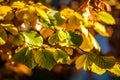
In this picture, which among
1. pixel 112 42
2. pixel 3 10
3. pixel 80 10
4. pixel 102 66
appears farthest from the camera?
pixel 112 42

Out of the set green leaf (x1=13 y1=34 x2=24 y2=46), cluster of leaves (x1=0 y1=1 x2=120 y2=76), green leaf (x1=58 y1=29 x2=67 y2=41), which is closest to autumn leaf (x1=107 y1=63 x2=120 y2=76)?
cluster of leaves (x1=0 y1=1 x2=120 y2=76)

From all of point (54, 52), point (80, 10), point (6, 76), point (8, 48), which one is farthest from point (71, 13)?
point (6, 76)

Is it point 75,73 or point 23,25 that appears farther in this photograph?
point 75,73

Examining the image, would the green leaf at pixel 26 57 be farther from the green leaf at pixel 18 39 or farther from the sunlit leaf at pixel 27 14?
the sunlit leaf at pixel 27 14

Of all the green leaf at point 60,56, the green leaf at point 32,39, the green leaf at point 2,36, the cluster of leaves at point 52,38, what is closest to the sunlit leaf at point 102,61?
the cluster of leaves at point 52,38

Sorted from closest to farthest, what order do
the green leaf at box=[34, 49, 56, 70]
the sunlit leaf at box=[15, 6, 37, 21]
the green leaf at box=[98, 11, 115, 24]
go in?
the green leaf at box=[34, 49, 56, 70], the sunlit leaf at box=[15, 6, 37, 21], the green leaf at box=[98, 11, 115, 24]

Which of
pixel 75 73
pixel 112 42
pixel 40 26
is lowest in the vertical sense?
pixel 75 73

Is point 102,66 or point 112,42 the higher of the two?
point 102,66

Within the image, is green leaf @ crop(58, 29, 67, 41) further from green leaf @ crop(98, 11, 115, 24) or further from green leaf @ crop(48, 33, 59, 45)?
green leaf @ crop(98, 11, 115, 24)

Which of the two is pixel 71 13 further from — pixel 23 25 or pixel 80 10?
pixel 23 25

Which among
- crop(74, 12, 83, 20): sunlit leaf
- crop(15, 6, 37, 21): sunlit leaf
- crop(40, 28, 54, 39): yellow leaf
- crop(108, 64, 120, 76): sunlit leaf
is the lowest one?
crop(108, 64, 120, 76): sunlit leaf
